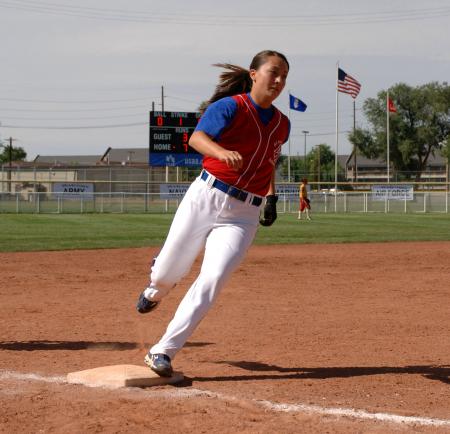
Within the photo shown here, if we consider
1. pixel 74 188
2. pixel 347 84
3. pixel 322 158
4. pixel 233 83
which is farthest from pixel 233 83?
pixel 322 158

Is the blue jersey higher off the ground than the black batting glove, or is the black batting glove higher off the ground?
the blue jersey

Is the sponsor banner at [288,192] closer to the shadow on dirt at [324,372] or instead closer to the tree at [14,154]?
the shadow on dirt at [324,372]

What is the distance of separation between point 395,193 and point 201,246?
39.0 meters

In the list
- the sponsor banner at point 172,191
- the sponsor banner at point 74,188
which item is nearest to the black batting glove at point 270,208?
the sponsor banner at point 74,188

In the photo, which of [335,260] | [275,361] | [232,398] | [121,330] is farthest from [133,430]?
[335,260]

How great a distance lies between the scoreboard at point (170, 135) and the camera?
3406 cm

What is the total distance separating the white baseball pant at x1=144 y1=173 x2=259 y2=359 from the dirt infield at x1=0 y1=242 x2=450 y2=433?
1.30ft

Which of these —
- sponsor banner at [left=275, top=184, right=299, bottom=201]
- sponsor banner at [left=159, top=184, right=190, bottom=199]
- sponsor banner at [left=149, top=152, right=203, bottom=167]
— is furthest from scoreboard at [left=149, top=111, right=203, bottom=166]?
sponsor banner at [left=275, top=184, right=299, bottom=201]

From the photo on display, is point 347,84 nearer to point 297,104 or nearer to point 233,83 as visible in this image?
point 297,104

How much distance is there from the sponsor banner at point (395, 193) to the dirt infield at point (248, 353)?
31245 mm

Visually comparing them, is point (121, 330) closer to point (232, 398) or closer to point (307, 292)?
point (232, 398)

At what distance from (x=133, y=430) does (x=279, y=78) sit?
2.28 metres

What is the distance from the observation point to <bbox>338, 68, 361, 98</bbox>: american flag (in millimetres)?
42094

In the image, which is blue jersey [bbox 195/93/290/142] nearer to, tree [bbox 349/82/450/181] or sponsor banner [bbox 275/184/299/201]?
sponsor banner [bbox 275/184/299/201]
